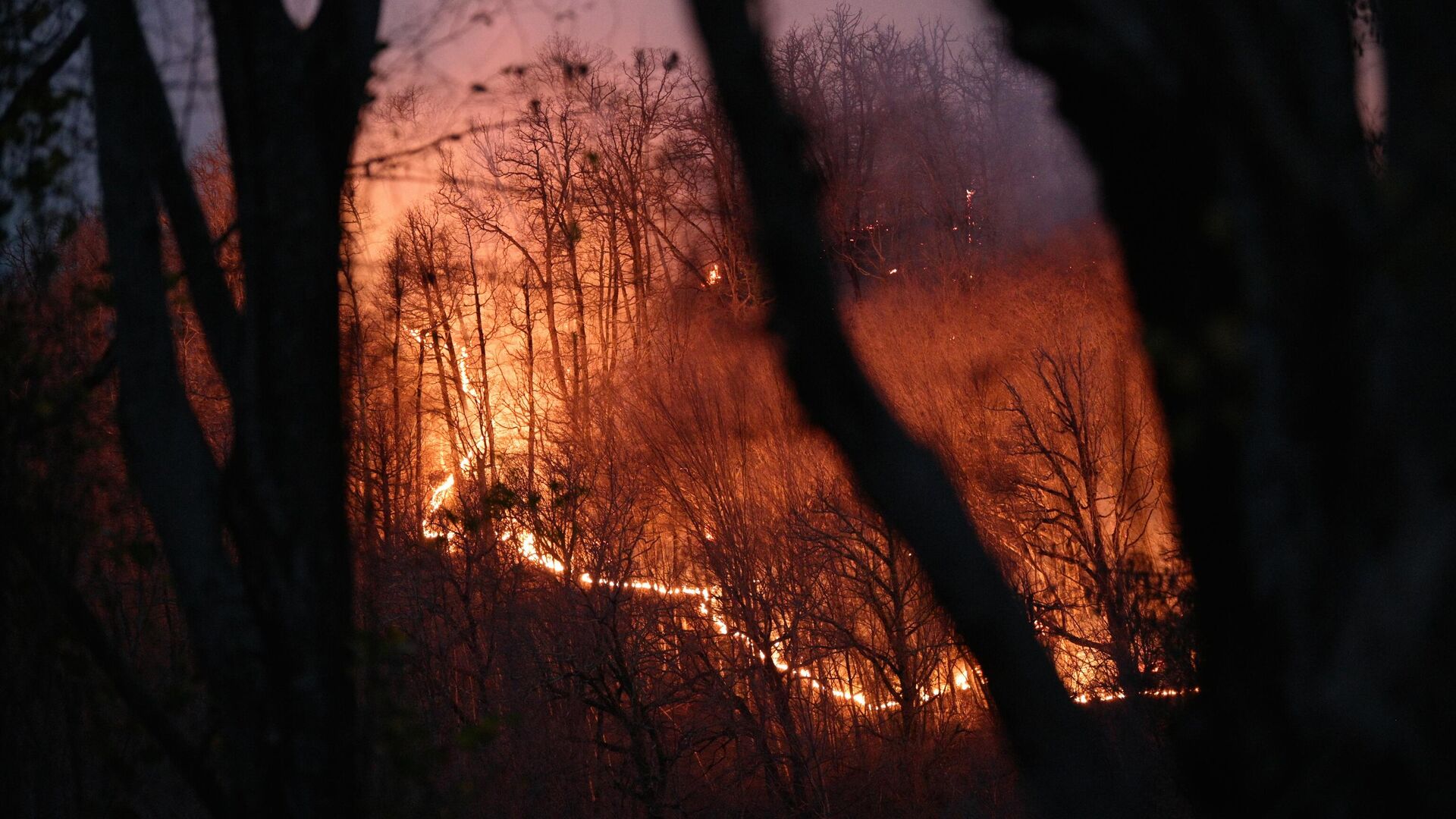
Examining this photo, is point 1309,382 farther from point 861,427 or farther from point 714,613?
point 714,613

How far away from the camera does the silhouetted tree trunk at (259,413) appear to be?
307 centimetres

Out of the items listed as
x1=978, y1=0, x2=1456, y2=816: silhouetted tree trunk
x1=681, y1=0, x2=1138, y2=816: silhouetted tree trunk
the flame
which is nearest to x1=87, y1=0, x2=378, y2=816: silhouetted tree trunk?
x1=681, y1=0, x2=1138, y2=816: silhouetted tree trunk

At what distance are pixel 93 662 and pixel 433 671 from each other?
46.3ft

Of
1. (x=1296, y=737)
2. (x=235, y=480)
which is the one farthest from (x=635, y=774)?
(x=1296, y=737)

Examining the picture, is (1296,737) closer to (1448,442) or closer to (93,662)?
(1448,442)

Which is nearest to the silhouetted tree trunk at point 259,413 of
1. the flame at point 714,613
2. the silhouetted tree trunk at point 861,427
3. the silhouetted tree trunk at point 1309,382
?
the silhouetted tree trunk at point 861,427

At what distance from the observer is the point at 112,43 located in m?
3.29

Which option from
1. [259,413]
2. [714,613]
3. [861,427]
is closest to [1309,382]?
[861,427]

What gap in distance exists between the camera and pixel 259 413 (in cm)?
314

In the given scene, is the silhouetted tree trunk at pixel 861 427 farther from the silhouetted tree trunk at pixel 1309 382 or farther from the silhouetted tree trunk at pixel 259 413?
the silhouetted tree trunk at pixel 259 413

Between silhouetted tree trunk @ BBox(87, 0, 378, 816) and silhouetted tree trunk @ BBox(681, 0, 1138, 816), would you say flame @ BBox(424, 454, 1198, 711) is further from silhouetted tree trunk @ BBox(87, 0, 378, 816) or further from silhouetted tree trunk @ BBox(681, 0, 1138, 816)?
silhouetted tree trunk @ BBox(681, 0, 1138, 816)

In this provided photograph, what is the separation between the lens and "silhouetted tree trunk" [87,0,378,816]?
10.1ft

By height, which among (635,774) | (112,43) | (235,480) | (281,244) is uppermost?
(112,43)

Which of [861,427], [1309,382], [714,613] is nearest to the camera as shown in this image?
[1309,382]
